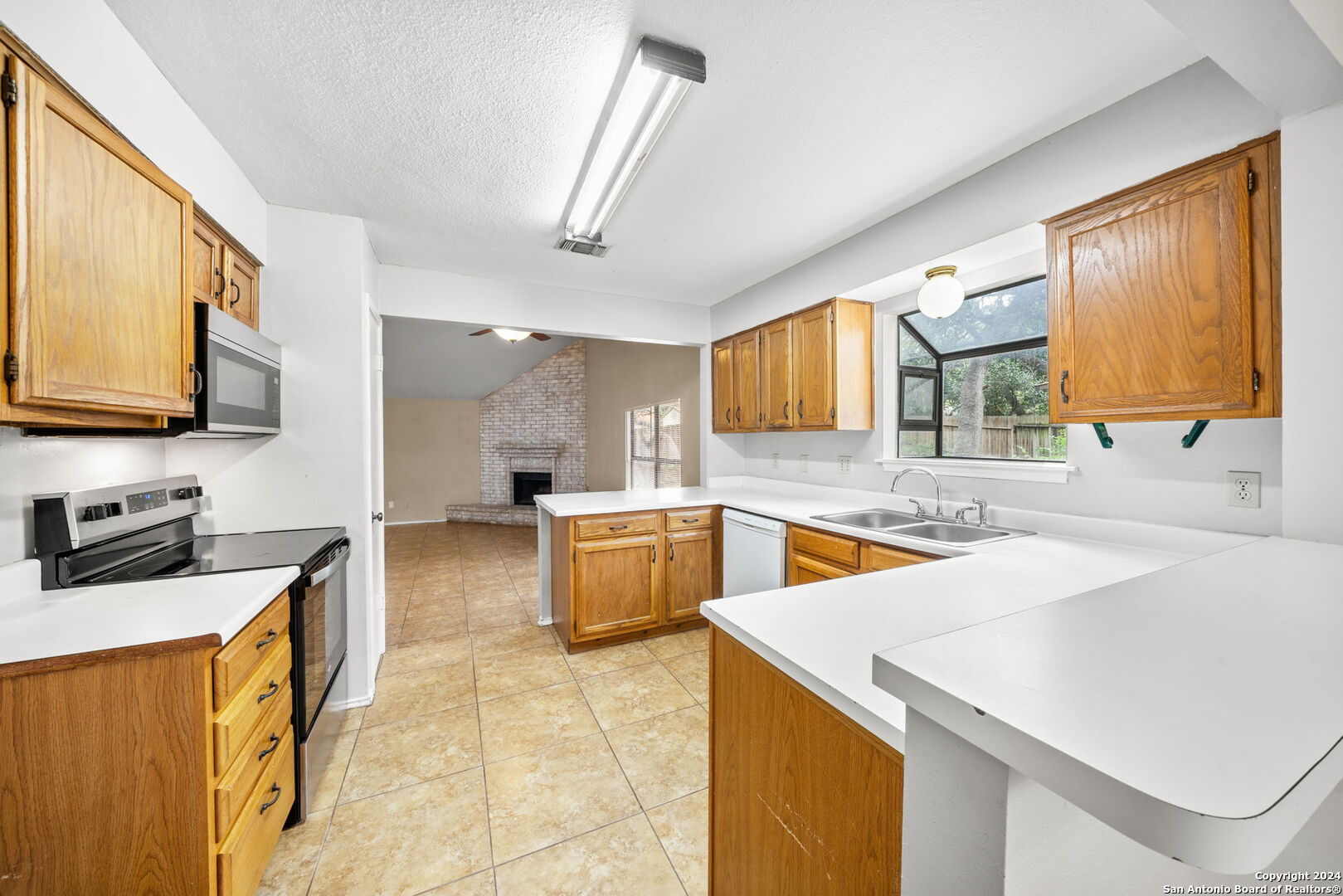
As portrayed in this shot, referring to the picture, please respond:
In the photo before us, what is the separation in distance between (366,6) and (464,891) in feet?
8.17

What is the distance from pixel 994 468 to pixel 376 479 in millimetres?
3374

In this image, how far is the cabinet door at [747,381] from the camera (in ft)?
12.2

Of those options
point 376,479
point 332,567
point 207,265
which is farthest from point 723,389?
point 207,265

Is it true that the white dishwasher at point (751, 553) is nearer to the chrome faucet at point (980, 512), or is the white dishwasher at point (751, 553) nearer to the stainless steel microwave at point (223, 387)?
the chrome faucet at point (980, 512)

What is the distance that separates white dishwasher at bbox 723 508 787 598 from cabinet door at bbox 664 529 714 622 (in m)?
0.16

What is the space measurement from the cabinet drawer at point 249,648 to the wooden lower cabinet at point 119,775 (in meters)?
0.01

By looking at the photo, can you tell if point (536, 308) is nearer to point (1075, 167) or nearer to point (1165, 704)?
point (1075, 167)

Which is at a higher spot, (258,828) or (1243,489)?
(1243,489)

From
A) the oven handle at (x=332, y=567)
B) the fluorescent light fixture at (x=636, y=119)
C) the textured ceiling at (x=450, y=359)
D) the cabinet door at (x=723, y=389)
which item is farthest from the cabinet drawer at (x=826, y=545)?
the textured ceiling at (x=450, y=359)

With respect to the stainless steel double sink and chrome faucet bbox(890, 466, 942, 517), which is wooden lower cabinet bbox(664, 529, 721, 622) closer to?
the stainless steel double sink

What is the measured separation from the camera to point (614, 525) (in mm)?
3223

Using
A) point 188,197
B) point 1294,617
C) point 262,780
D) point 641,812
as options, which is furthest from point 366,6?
point 641,812

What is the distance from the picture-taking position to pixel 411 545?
21.0 ft

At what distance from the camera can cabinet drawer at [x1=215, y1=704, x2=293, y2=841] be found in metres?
1.23
